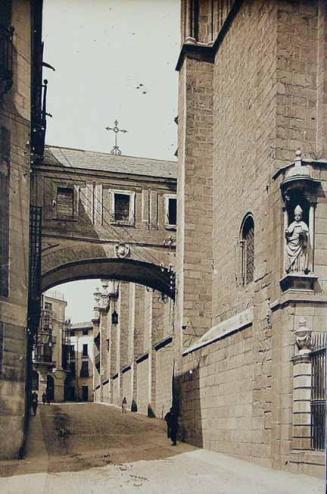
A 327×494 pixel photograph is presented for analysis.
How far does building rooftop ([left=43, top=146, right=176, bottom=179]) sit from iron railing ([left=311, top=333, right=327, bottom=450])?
644 inches

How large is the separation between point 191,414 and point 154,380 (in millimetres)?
13429

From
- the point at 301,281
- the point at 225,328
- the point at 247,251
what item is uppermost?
the point at 247,251

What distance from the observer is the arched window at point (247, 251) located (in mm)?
18828

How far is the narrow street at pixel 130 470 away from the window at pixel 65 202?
25.8ft

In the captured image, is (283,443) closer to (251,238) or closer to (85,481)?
(85,481)

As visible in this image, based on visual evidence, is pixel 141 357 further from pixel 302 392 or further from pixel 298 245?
pixel 302 392

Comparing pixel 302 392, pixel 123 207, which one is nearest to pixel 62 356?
pixel 123 207

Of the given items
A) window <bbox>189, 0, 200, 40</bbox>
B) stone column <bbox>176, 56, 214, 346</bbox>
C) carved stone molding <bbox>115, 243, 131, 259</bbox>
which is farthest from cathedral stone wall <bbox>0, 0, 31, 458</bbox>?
carved stone molding <bbox>115, 243, 131, 259</bbox>

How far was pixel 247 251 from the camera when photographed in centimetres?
1922

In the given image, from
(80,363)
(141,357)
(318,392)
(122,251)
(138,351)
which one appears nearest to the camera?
(318,392)

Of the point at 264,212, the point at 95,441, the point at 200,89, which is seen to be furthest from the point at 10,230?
the point at 200,89

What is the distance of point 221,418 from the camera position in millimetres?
17688

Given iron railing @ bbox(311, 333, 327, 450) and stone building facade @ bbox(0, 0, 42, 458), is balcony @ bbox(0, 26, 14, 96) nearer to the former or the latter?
stone building facade @ bbox(0, 0, 42, 458)

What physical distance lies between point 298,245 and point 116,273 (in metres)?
15.0
